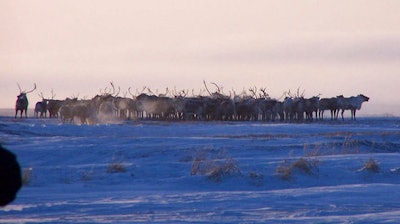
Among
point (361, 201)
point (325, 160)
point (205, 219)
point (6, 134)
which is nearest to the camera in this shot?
point (205, 219)

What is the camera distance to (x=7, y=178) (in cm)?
713

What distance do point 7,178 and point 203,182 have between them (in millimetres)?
10941

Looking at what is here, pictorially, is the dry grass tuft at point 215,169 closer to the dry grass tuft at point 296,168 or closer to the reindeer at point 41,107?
the dry grass tuft at point 296,168

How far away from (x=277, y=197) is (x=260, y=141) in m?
13.2

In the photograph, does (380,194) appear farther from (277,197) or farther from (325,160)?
(325,160)

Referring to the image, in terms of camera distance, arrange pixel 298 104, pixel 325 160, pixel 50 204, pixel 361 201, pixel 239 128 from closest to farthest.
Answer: pixel 50 204 → pixel 361 201 → pixel 325 160 → pixel 239 128 → pixel 298 104

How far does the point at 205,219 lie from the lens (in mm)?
12039

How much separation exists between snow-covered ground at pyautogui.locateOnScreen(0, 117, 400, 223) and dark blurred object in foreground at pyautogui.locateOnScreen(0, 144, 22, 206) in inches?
179

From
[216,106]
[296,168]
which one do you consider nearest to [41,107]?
[216,106]

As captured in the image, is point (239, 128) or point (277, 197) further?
point (239, 128)

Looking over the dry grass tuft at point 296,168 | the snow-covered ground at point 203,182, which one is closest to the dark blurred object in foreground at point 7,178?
the snow-covered ground at point 203,182

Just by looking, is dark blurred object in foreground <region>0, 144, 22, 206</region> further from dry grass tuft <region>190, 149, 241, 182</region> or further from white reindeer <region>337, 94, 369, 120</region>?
white reindeer <region>337, 94, 369, 120</region>

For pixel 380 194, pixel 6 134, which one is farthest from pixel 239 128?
pixel 380 194

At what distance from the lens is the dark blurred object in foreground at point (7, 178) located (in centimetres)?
710
